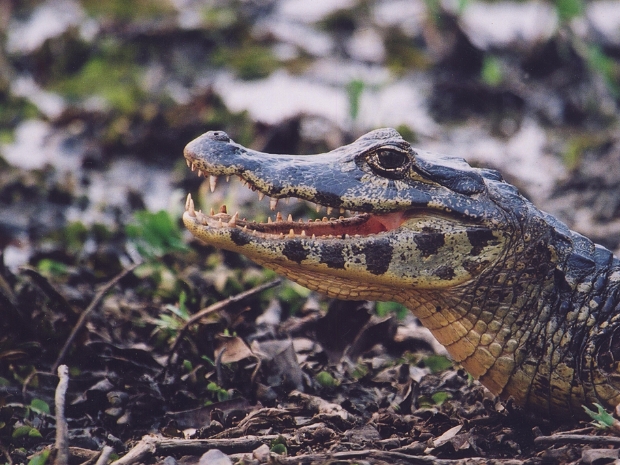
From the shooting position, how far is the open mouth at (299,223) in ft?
11.9

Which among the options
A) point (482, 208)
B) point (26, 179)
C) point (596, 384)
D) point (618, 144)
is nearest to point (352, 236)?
point (482, 208)

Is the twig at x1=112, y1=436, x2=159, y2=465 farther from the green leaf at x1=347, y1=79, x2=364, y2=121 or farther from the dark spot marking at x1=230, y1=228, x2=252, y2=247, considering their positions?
the green leaf at x1=347, y1=79, x2=364, y2=121

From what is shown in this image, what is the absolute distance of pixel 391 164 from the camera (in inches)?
147

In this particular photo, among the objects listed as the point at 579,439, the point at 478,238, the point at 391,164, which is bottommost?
the point at 579,439

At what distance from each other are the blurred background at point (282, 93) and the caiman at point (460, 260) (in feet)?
7.50

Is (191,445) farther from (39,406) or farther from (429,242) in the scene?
(429,242)

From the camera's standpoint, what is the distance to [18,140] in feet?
25.8

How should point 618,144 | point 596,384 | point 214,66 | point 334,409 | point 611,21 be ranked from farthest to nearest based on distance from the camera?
point 611,21 < point 214,66 < point 618,144 < point 334,409 < point 596,384

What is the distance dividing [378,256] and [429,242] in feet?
0.73

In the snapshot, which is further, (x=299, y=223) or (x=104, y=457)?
(x=299, y=223)

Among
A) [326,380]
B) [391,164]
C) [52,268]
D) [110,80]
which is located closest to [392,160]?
[391,164]

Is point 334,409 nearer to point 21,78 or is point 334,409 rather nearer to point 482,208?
point 482,208

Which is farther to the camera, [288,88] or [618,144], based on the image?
[288,88]

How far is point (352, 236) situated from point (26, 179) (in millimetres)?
4088
